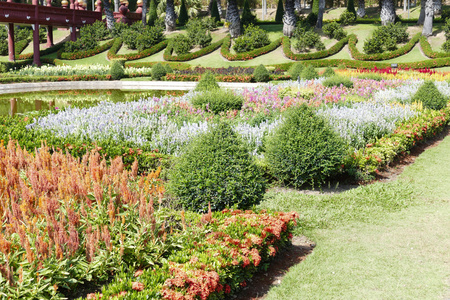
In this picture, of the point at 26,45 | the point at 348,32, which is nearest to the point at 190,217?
the point at 348,32

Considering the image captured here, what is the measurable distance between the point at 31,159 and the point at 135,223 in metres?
2.23

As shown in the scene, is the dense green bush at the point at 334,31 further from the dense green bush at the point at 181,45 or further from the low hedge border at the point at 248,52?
the dense green bush at the point at 181,45

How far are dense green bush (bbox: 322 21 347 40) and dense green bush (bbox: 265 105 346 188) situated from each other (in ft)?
89.5

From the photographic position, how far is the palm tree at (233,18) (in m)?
34.4

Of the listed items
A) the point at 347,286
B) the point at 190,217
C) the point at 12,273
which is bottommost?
the point at 347,286

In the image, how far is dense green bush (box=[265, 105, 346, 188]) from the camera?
22.0ft

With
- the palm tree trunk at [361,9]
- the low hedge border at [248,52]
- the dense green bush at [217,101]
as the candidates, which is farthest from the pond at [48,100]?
the palm tree trunk at [361,9]

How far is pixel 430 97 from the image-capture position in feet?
40.3

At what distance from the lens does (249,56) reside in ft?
103

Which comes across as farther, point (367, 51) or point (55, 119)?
point (367, 51)

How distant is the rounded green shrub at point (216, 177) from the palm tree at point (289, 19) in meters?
30.6

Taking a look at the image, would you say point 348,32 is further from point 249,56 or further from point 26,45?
point 26,45

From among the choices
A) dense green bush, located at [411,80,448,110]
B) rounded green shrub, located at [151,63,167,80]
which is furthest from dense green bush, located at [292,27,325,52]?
dense green bush, located at [411,80,448,110]

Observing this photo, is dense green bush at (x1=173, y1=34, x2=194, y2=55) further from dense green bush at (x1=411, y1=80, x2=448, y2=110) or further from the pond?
dense green bush at (x1=411, y1=80, x2=448, y2=110)
